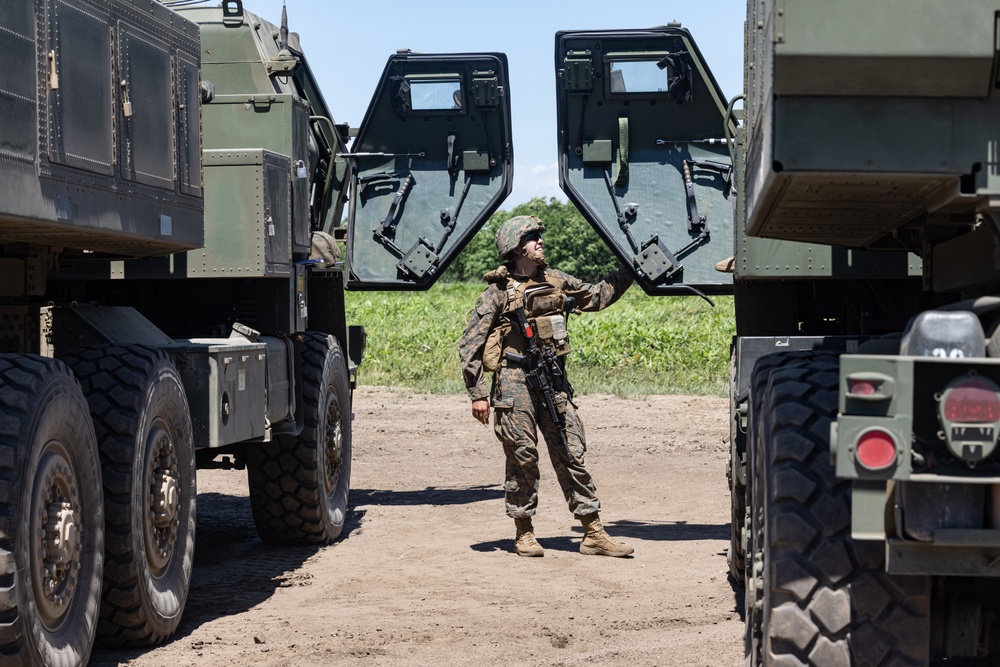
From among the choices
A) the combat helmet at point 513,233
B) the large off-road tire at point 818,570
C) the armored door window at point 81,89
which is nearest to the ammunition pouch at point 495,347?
the combat helmet at point 513,233

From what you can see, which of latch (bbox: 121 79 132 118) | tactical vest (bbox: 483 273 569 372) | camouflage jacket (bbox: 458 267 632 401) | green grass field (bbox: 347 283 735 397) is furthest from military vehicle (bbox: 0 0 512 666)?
green grass field (bbox: 347 283 735 397)

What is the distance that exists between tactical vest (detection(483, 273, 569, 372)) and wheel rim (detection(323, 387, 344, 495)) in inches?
52.0

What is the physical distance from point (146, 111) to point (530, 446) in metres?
3.27

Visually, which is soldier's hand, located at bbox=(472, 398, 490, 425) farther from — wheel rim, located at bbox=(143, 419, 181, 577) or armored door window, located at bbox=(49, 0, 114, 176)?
armored door window, located at bbox=(49, 0, 114, 176)

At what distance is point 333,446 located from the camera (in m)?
9.35

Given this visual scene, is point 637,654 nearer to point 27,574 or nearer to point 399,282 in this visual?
point 27,574

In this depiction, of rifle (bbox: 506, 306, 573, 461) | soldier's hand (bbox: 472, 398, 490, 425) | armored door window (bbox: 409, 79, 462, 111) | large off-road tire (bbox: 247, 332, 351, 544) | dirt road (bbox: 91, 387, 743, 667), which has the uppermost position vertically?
armored door window (bbox: 409, 79, 462, 111)

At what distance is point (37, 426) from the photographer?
4.84m

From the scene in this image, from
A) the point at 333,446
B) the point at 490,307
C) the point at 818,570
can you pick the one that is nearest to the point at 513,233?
the point at 490,307

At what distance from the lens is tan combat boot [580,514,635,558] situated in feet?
27.2

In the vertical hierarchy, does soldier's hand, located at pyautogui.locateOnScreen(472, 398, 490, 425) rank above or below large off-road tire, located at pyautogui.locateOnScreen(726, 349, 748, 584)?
above

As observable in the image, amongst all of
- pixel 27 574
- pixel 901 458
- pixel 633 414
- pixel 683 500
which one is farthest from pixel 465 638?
pixel 633 414

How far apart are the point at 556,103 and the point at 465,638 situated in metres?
4.21

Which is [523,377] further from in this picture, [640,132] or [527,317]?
[640,132]
